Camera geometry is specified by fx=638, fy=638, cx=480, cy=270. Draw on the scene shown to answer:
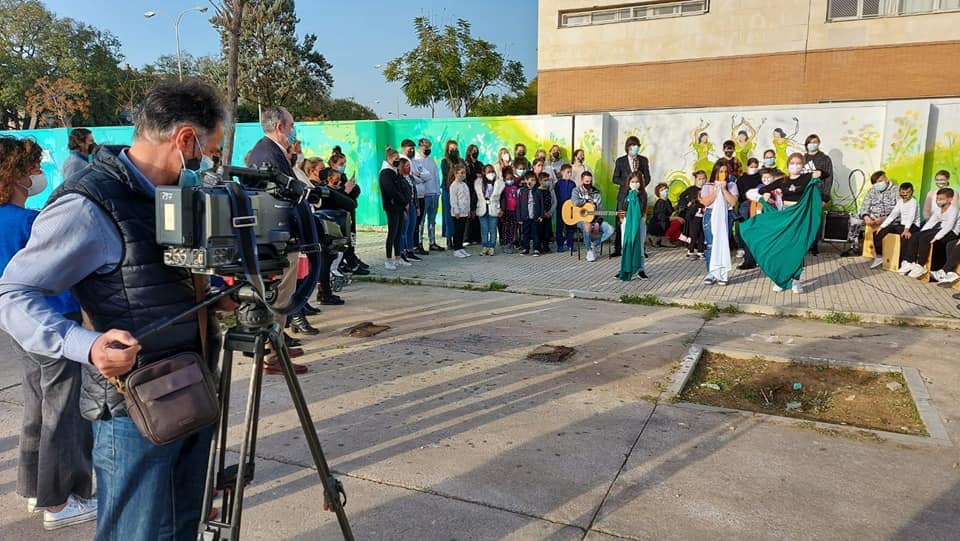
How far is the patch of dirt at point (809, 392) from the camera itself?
178 inches

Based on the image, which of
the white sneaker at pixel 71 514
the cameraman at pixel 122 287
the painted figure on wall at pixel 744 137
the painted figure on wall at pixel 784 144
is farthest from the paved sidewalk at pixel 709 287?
the cameraman at pixel 122 287

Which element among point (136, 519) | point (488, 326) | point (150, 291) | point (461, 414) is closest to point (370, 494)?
point (461, 414)

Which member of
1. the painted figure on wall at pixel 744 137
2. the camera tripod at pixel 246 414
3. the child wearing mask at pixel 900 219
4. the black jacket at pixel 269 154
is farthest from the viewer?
the painted figure on wall at pixel 744 137

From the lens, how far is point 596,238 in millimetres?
11805

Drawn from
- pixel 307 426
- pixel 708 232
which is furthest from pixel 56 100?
pixel 307 426

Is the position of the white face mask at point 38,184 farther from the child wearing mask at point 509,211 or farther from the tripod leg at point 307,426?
the child wearing mask at point 509,211

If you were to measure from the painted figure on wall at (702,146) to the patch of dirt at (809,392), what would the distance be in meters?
8.29

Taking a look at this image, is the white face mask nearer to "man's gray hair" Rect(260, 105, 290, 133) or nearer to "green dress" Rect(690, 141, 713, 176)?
"man's gray hair" Rect(260, 105, 290, 133)

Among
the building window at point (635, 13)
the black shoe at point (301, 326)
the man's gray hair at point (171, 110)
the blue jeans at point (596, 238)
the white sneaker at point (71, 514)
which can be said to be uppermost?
the building window at point (635, 13)

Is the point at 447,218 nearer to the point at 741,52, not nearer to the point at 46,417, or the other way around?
the point at 46,417

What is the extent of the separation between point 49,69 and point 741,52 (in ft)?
138

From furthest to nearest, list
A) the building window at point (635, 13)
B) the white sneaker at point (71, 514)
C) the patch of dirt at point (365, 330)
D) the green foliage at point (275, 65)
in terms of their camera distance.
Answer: the green foliage at point (275, 65)
the building window at point (635, 13)
the patch of dirt at point (365, 330)
the white sneaker at point (71, 514)

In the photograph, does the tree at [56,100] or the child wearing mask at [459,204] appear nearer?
the child wearing mask at [459,204]

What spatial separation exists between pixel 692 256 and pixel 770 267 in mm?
2961
